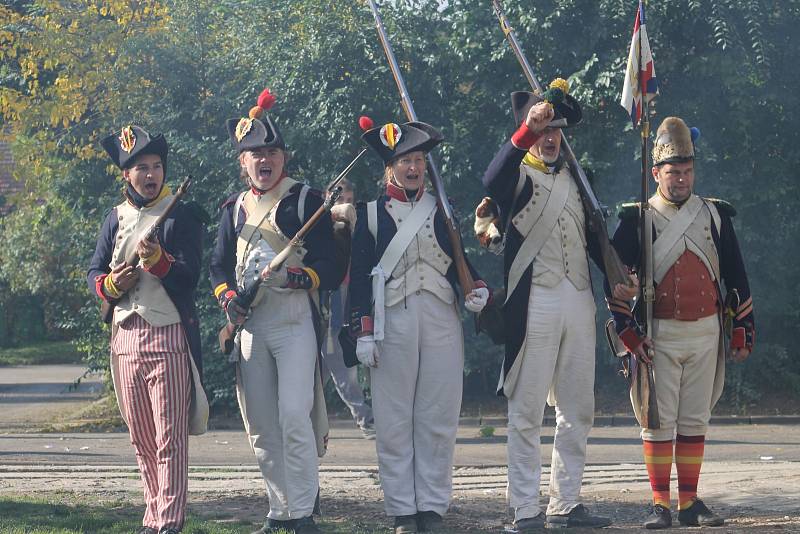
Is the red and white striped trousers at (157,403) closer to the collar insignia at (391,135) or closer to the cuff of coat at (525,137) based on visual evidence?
the collar insignia at (391,135)

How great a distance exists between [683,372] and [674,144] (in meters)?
1.27

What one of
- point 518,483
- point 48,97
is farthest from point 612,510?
point 48,97

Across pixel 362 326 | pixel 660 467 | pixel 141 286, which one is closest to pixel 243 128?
pixel 141 286

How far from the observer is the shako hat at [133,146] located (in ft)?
23.9

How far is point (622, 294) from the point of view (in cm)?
722

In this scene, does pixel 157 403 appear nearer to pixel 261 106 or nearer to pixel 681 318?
pixel 261 106

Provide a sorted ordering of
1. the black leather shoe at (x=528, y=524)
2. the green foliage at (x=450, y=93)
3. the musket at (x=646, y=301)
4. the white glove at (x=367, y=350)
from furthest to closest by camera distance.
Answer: the green foliage at (x=450, y=93)
the musket at (x=646, y=301)
the white glove at (x=367, y=350)
the black leather shoe at (x=528, y=524)

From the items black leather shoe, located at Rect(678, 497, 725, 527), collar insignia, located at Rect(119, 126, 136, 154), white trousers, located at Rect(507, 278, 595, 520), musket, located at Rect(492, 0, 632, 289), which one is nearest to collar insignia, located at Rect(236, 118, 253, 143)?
collar insignia, located at Rect(119, 126, 136, 154)

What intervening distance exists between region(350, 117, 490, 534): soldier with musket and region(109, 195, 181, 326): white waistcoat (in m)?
1.03

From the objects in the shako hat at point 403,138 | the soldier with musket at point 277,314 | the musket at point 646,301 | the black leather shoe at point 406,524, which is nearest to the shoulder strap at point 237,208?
the soldier with musket at point 277,314

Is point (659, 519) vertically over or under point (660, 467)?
under

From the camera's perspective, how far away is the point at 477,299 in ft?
23.6

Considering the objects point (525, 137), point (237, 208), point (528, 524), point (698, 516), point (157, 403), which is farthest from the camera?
point (237, 208)

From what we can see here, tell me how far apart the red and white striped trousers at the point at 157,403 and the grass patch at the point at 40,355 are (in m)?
17.1
